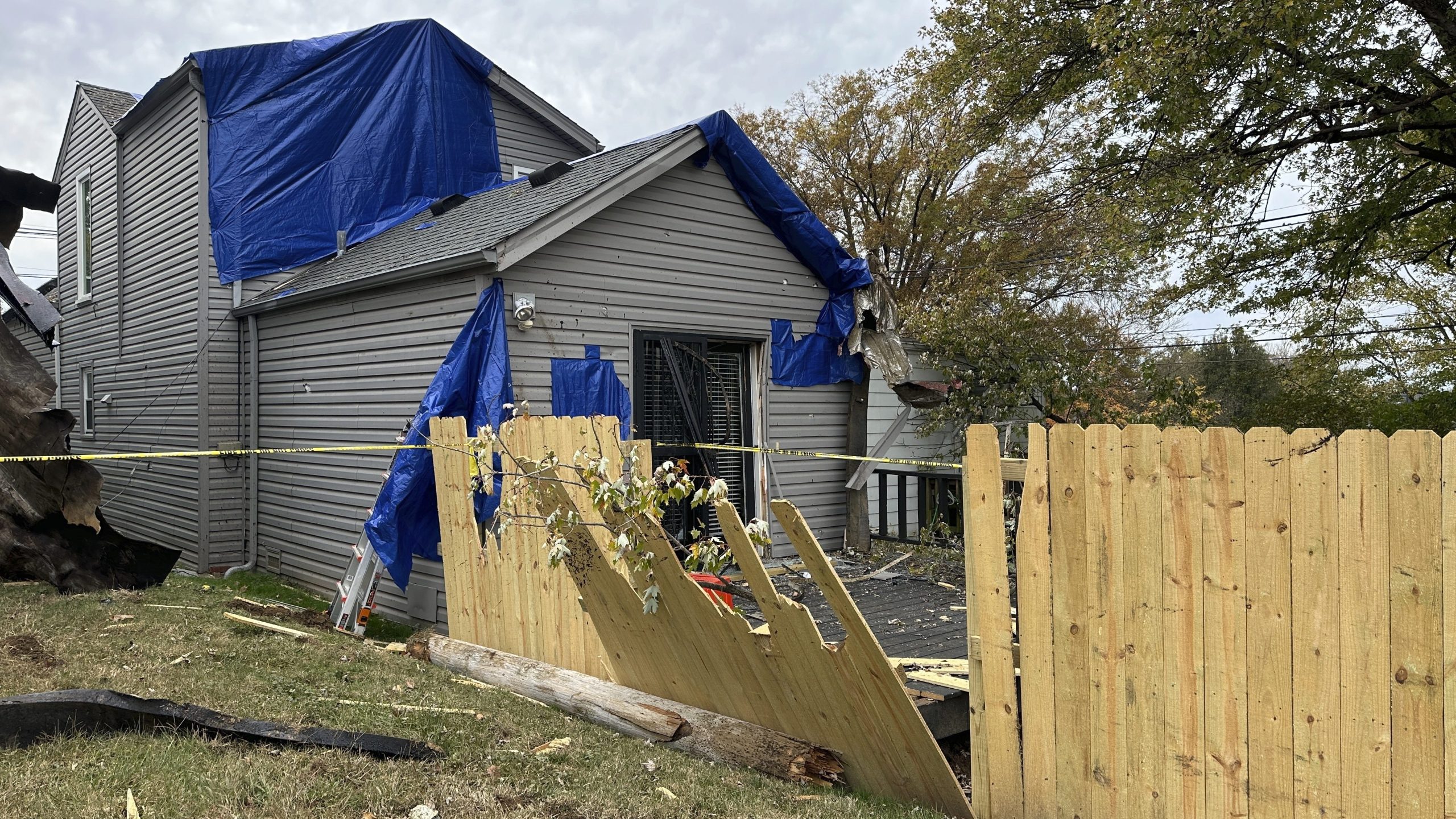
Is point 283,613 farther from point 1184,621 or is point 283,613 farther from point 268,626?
point 1184,621

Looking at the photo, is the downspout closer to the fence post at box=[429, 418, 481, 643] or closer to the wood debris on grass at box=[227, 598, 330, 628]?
the wood debris on grass at box=[227, 598, 330, 628]

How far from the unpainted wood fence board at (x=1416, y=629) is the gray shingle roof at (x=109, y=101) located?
52.5 ft

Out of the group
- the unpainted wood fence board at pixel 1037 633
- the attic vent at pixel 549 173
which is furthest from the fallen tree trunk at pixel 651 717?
the attic vent at pixel 549 173

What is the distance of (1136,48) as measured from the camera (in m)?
11.2

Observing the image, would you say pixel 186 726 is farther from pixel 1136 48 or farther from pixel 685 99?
pixel 685 99

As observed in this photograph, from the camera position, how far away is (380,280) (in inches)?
353

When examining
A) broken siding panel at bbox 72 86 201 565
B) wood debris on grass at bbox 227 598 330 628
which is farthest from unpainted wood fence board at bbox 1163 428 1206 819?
broken siding panel at bbox 72 86 201 565

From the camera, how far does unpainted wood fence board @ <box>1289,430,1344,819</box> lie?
2.98 meters

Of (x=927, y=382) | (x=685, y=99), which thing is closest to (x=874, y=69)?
(x=685, y=99)

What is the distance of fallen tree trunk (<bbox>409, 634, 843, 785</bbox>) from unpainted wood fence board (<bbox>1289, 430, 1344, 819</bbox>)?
2.06 metres

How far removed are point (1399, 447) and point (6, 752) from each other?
5140 mm

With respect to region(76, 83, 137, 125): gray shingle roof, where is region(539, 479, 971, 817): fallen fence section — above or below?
below

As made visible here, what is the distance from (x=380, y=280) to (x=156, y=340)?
5.70 meters

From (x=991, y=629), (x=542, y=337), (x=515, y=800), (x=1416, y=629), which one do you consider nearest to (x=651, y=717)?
(x=515, y=800)
